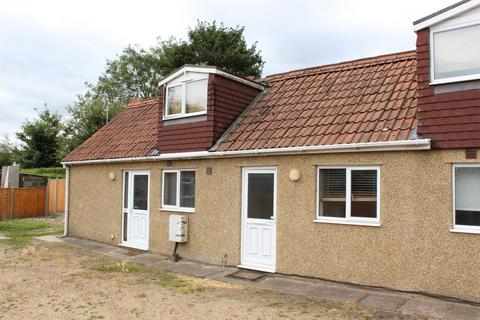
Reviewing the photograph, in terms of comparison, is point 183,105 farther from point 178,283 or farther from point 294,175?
point 178,283

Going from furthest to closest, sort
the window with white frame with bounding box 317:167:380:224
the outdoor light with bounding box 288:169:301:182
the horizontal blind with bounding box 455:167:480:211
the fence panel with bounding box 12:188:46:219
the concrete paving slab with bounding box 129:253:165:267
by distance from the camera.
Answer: the fence panel with bounding box 12:188:46:219 < the concrete paving slab with bounding box 129:253:165:267 < the outdoor light with bounding box 288:169:301:182 < the window with white frame with bounding box 317:167:380:224 < the horizontal blind with bounding box 455:167:480:211

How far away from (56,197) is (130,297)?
757 inches

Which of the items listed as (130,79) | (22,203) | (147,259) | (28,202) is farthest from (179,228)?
(130,79)

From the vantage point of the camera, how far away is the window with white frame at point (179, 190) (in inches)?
458

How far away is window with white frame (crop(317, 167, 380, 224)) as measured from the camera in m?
8.40

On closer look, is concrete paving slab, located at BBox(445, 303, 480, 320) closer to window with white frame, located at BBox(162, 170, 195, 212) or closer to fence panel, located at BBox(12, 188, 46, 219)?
window with white frame, located at BBox(162, 170, 195, 212)

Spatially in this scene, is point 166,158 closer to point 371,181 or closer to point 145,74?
point 371,181

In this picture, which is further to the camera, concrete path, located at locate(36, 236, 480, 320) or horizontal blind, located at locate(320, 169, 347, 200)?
horizontal blind, located at locate(320, 169, 347, 200)

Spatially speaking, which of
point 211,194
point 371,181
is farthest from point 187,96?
point 371,181

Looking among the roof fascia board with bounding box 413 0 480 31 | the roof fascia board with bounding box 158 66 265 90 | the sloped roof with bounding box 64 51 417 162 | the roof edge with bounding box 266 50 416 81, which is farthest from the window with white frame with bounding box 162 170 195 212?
the roof fascia board with bounding box 413 0 480 31

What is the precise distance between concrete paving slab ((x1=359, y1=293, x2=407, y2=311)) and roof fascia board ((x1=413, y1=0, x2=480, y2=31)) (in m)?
4.90

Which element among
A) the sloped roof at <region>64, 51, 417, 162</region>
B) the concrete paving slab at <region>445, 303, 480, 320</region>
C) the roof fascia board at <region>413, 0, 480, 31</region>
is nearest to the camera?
the concrete paving slab at <region>445, 303, 480, 320</region>

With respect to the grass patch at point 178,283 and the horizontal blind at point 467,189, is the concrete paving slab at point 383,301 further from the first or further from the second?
the grass patch at point 178,283

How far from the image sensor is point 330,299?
25.3 ft
